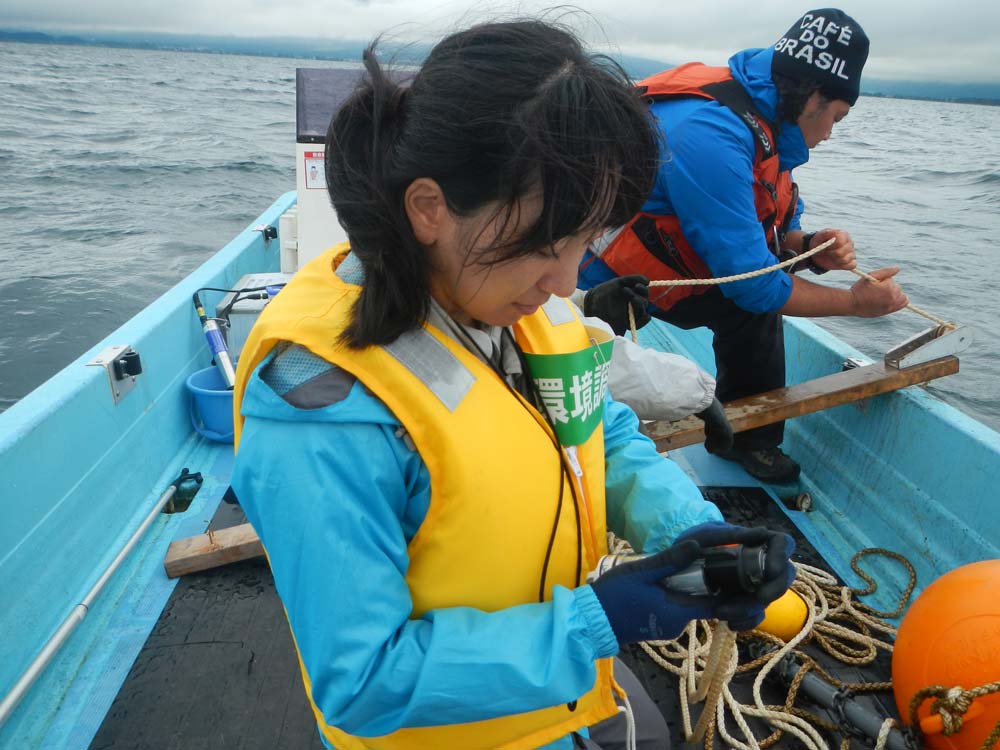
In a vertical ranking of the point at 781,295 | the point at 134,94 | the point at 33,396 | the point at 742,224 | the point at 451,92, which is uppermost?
the point at 451,92

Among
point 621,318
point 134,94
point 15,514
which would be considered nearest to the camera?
point 15,514

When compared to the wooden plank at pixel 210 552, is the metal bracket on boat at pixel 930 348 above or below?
above

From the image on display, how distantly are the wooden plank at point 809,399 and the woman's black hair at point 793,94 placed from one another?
111 centimetres

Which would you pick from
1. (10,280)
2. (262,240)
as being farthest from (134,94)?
(262,240)

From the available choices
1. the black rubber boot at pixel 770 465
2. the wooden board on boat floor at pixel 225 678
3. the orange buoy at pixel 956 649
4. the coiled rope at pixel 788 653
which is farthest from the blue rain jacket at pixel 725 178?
the wooden board on boat floor at pixel 225 678

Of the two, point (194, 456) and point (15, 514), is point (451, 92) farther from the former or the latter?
point (194, 456)

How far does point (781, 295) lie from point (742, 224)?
0.40 m

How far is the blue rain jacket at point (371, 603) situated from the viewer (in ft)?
3.27

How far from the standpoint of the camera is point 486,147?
3.03 feet

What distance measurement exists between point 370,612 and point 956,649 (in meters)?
1.61

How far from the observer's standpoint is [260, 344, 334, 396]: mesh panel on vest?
1031 mm

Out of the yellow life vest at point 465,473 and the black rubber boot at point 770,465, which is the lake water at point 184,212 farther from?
the yellow life vest at point 465,473

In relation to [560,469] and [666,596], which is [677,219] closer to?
[560,469]

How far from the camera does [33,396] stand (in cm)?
228
